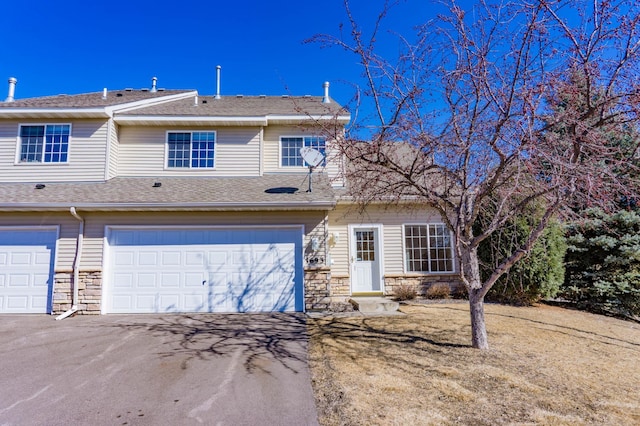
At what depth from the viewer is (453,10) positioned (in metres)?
4.80

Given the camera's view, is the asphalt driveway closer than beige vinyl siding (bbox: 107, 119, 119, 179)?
Yes

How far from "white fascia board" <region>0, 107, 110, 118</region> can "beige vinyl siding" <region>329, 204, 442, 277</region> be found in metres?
7.26

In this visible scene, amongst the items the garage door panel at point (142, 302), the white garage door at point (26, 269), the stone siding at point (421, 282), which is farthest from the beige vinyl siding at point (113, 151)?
the stone siding at point (421, 282)

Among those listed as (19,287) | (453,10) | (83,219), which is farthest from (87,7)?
(453,10)

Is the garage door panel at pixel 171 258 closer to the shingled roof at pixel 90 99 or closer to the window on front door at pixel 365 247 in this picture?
the shingled roof at pixel 90 99

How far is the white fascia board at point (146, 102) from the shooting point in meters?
10.3

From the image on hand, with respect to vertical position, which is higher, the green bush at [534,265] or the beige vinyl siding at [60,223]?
the beige vinyl siding at [60,223]

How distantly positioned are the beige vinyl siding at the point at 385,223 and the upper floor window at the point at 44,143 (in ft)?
25.9

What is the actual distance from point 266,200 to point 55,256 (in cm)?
526

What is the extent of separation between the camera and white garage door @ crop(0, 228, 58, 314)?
8.48m

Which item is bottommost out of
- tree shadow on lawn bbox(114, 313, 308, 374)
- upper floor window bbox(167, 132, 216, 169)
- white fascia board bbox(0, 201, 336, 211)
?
tree shadow on lawn bbox(114, 313, 308, 374)

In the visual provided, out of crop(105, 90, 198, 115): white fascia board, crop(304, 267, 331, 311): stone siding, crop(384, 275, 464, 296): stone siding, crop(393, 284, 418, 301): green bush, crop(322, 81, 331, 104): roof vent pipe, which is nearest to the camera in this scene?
crop(304, 267, 331, 311): stone siding

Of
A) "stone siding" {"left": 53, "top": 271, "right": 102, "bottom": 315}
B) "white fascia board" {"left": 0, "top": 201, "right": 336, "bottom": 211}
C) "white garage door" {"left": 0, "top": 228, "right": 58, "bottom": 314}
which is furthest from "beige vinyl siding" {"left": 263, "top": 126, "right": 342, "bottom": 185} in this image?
"white garage door" {"left": 0, "top": 228, "right": 58, "bottom": 314}

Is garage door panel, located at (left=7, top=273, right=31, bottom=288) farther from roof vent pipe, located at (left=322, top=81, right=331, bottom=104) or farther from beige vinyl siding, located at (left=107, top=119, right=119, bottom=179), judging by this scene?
roof vent pipe, located at (left=322, top=81, right=331, bottom=104)
